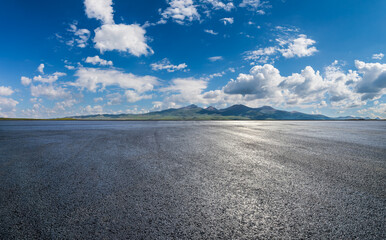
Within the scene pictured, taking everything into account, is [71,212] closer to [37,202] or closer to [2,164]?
[37,202]

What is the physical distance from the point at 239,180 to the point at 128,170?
3.94 m

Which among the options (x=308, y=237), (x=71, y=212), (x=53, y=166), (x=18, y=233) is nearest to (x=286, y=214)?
(x=308, y=237)

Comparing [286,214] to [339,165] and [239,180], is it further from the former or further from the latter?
[339,165]

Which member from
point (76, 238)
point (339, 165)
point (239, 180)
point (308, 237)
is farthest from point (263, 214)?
point (339, 165)

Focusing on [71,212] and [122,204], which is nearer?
[71,212]

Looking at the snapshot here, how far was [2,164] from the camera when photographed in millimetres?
7301

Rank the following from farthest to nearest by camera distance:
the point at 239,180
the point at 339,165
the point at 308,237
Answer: the point at 339,165
the point at 239,180
the point at 308,237

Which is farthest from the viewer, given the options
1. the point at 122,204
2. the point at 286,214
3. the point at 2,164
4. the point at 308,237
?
the point at 2,164

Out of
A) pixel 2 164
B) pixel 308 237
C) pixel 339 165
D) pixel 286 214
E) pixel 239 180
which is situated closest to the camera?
pixel 308 237

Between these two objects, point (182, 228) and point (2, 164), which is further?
point (2, 164)

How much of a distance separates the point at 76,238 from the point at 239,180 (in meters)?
4.09

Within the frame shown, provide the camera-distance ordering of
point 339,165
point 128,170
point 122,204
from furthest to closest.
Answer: point 339,165 < point 128,170 < point 122,204

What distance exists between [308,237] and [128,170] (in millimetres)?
5555

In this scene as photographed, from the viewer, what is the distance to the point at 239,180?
5.21 m
